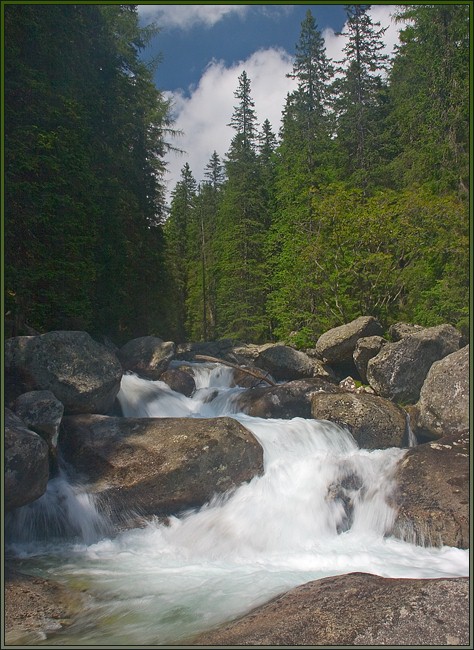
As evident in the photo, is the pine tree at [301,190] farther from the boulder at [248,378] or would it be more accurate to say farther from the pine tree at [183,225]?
the pine tree at [183,225]

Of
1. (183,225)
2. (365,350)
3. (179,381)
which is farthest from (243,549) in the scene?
(183,225)

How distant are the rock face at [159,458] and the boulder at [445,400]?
3.84 metres

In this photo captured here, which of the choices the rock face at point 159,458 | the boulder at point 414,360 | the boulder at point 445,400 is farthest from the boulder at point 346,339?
the rock face at point 159,458

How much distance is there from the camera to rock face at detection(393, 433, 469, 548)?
22.0 ft

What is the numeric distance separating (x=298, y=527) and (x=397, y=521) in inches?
56.7

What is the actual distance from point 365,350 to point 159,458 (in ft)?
27.1

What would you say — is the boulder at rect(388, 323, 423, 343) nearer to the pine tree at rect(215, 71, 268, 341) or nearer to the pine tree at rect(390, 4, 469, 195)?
the pine tree at rect(390, 4, 469, 195)

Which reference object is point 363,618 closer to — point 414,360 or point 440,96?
point 414,360

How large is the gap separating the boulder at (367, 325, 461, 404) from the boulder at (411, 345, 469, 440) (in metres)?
1.74

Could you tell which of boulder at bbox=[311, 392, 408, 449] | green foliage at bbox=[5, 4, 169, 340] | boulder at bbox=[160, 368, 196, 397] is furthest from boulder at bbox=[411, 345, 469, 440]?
green foliage at bbox=[5, 4, 169, 340]

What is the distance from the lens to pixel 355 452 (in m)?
9.26

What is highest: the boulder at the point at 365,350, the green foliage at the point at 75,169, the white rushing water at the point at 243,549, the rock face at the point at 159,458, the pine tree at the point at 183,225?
the pine tree at the point at 183,225

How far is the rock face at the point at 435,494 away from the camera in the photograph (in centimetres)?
671

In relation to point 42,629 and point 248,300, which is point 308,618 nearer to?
point 42,629
